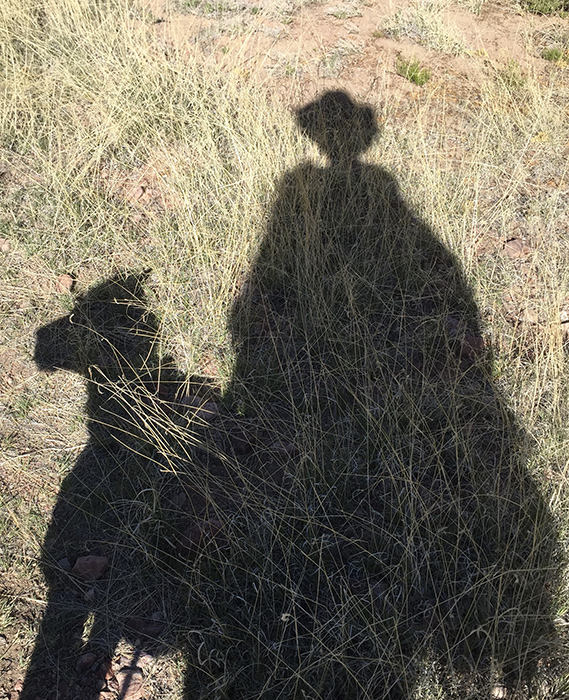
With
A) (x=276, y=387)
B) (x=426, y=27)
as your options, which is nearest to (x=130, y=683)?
(x=276, y=387)

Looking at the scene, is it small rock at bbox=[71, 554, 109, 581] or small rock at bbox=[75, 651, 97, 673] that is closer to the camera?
small rock at bbox=[75, 651, 97, 673]

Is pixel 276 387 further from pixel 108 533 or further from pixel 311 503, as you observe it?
pixel 108 533

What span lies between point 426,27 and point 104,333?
4.49 m

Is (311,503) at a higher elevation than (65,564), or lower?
higher

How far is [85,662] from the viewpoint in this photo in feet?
7.29

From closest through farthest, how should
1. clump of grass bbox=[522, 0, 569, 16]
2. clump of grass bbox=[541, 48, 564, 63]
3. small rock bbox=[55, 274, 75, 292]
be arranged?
small rock bbox=[55, 274, 75, 292], clump of grass bbox=[541, 48, 564, 63], clump of grass bbox=[522, 0, 569, 16]

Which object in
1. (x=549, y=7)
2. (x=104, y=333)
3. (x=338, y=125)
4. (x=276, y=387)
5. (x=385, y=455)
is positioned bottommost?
(x=104, y=333)

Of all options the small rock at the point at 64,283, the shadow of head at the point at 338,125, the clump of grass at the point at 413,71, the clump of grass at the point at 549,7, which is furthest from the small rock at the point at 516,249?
the clump of grass at the point at 549,7

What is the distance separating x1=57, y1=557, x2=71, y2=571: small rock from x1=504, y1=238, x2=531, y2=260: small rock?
3.10 meters

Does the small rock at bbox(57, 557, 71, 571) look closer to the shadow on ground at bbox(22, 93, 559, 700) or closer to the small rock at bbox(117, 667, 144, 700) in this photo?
the shadow on ground at bbox(22, 93, 559, 700)

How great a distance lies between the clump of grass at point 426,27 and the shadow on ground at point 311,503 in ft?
9.91

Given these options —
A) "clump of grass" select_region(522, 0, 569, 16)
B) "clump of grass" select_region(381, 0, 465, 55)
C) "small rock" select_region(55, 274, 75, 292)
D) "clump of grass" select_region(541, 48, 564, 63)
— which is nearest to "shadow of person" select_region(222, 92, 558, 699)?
"small rock" select_region(55, 274, 75, 292)

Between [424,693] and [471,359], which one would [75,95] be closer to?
[471,359]

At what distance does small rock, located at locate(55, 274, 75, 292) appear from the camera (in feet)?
11.7
